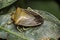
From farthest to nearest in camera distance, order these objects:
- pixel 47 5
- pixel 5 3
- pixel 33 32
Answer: pixel 47 5
pixel 5 3
pixel 33 32

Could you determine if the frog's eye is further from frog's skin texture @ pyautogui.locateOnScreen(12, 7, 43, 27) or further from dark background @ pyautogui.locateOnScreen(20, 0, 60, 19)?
dark background @ pyautogui.locateOnScreen(20, 0, 60, 19)

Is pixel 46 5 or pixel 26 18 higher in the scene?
pixel 26 18

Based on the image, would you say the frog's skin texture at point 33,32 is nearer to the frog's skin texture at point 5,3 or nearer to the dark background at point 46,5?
the frog's skin texture at point 5,3

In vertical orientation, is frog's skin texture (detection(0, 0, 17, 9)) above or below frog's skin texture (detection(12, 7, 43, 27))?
above

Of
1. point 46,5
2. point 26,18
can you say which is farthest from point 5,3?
point 46,5

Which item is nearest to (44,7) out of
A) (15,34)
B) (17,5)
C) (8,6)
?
(17,5)

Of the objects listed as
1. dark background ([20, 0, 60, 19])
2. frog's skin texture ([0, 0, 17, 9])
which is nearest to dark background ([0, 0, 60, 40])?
dark background ([20, 0, 60, 19])

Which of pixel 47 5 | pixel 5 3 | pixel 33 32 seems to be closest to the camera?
pixel 33 32

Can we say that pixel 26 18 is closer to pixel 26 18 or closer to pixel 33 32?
pixel 26 18
